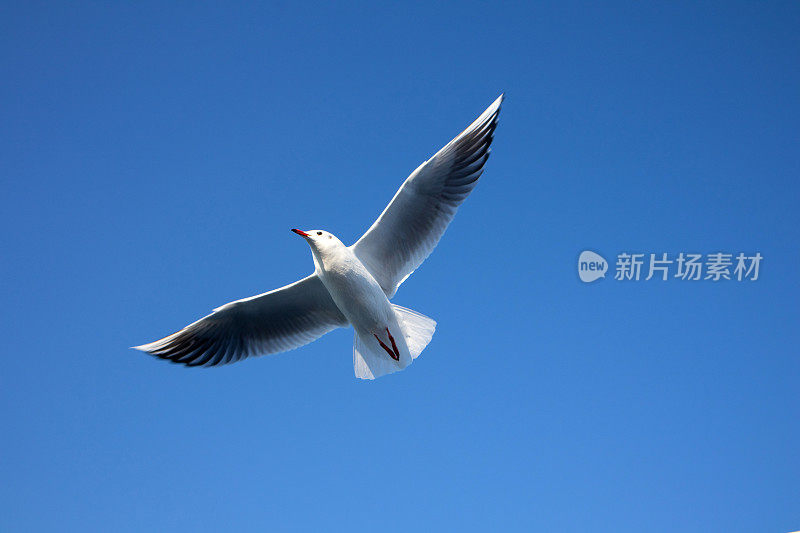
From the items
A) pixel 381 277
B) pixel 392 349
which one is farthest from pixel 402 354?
pixel 381 277

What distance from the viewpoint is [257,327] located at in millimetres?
3668

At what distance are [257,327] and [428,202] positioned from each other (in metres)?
0.84

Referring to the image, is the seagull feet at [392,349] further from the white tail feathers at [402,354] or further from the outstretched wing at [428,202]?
the outstretched wing at [428,202]

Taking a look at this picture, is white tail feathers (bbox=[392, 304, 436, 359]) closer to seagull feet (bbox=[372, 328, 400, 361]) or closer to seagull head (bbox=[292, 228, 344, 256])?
seagull feet (bbox=[372, 328, 400, 361])

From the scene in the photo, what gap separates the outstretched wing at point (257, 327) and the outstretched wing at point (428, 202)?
0.91 ft

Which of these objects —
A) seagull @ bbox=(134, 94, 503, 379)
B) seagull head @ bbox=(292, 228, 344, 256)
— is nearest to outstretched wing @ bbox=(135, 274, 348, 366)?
seagull @ bbox=(134, 94, 503, 379)

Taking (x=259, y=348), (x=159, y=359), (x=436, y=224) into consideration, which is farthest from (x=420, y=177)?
(x=159, y=359)

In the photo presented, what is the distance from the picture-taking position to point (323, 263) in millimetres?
3363

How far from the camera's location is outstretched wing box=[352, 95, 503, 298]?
337 centimetres

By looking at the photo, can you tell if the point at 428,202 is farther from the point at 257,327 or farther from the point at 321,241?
the point at 257,327

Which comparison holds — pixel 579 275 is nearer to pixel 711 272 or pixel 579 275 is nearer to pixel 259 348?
pixel 711 272

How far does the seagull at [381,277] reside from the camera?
3350 millimetres

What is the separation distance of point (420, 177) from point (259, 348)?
94cm

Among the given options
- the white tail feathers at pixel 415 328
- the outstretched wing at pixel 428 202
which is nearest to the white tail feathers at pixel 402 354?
the white tail feathers at pixel 415 328
